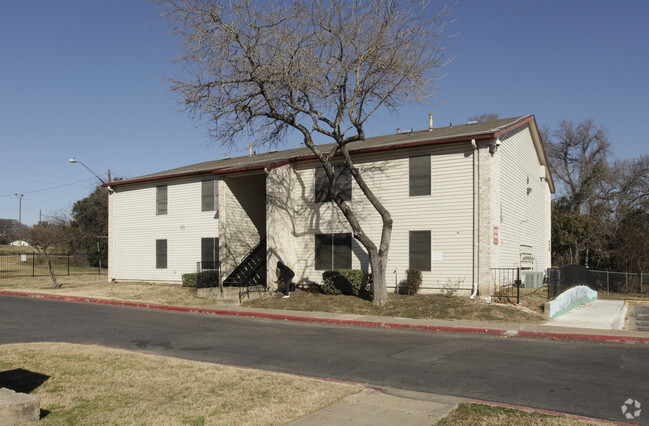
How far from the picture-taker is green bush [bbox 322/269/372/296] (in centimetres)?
2003

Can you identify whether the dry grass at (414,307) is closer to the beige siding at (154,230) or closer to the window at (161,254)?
the beige siding at (154,230)

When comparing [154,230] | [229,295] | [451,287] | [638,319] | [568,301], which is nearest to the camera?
[638,319]

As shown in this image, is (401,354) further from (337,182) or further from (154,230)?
(154,230)

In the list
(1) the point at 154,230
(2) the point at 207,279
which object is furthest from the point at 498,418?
(1) the point at 154,230

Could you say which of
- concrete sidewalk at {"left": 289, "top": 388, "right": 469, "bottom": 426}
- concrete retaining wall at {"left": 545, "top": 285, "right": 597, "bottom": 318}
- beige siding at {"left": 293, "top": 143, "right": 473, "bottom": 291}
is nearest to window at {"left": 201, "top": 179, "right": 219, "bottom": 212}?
beige siding at {"left": 293, "top": 143, "right": 473, "bottom": 291}

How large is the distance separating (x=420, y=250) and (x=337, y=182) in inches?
181

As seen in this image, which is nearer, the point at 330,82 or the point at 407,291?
the point at 330,82

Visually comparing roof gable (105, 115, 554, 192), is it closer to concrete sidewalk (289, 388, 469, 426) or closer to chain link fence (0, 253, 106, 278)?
concrete sidewalk (289, 388, 469, 426)

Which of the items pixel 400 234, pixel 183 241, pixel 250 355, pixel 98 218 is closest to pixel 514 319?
pixel 400 234

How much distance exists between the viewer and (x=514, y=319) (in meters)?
15.2

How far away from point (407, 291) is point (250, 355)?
34.9 feet

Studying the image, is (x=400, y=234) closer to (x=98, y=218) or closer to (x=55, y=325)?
(x=55, y=325)

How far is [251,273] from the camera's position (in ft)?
76.3

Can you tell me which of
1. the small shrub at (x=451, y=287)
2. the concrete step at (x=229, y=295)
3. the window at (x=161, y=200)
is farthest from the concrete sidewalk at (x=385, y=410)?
the window at (x=161, y=200)
